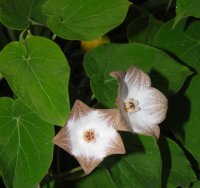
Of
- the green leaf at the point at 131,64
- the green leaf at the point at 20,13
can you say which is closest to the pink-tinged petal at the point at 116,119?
the green leaf at the point at 131,64

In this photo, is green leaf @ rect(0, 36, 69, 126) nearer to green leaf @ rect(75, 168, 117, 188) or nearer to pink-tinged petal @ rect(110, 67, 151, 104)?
pink-tinged petal @ rect(110, 67, 151, 104)

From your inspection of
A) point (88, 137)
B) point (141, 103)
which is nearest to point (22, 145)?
point (88, 137)

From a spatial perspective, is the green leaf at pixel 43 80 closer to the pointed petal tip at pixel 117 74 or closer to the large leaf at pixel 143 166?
the pointed petal tip at pixel 117 74

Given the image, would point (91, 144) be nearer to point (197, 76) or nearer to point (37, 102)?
point (37, 102)

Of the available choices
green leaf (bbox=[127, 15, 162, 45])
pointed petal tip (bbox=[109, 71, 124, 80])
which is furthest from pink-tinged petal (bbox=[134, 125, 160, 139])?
green leaf (bbox=[127, 15, 162, 45])

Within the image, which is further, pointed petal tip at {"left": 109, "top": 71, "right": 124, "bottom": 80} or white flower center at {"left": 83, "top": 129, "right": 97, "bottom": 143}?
white flower center at {"left": 83, "top": 129, "right": 97, "bottom": 143}

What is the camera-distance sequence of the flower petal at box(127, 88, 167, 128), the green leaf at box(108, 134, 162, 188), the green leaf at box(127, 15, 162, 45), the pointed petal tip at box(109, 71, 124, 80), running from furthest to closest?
1. the green leaf at box(127, 15, 162, 45)
2. the green leaf at box(108, 134, 162, 188)
3. the flower petal at box(127, 88, 167, 128)
4. the pointed petal tip at box(109, 71, 124, 80)

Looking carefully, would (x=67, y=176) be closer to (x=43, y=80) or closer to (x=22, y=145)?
(x=22, y=145)
